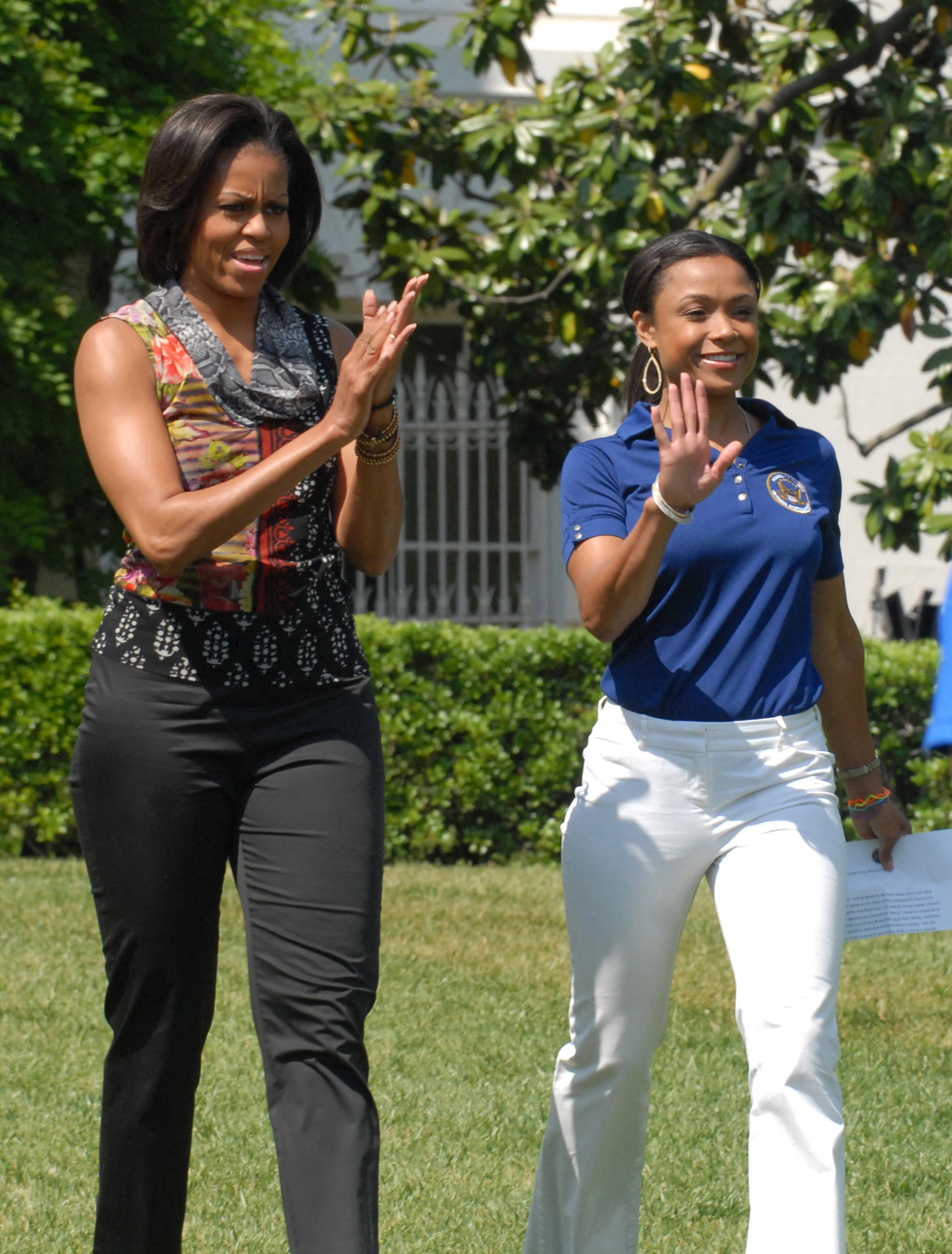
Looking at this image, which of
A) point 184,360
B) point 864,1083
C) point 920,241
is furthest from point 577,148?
point 184,360

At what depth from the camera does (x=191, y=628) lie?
266cm

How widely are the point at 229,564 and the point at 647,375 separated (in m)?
1.00

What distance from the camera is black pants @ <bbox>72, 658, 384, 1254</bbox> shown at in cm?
254

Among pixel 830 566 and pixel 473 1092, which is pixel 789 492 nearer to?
pixel 830 566

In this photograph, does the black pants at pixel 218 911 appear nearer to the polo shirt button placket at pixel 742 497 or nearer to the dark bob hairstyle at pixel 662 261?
the polo shirt button placket at pixel 742 497

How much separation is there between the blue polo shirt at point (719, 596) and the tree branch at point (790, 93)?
177 inches

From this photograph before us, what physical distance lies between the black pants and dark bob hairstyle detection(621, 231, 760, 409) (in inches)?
38.0

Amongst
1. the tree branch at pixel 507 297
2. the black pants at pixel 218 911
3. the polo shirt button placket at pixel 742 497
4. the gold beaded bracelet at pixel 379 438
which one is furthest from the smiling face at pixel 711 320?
the tree branch at pixel 507 297

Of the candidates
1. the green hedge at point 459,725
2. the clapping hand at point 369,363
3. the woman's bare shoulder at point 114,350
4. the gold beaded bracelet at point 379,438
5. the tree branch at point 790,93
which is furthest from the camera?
the green hedge at point 459,725

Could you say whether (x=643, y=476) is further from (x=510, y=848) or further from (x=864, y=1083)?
(x=510, y=848)

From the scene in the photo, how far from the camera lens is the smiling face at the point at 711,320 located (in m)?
3.01

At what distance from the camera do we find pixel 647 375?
318cm

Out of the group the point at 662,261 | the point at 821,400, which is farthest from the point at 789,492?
the point at 821,400

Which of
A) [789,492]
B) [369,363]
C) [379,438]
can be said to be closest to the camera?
[369,363]
